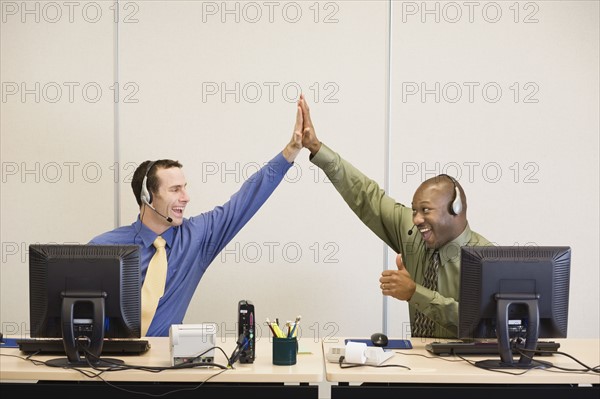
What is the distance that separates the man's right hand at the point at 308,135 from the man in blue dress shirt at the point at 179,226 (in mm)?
28

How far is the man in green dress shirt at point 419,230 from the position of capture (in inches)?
131

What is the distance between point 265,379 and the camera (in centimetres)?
271

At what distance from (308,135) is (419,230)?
0.77 metres

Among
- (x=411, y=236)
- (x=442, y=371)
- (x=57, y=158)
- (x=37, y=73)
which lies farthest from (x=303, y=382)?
(x=37, y=73)

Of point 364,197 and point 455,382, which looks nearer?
point 455,382

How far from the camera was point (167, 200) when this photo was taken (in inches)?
156

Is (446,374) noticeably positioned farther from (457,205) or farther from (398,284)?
(457,205)

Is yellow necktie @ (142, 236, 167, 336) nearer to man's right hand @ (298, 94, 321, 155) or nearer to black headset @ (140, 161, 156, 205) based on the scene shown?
black headset @ (140, 161, 156, 205)

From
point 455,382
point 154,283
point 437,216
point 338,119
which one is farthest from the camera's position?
point 338,119

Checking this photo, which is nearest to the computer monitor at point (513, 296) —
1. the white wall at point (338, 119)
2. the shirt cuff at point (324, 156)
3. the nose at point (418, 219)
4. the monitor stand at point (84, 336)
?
the nose at point (418, 219)

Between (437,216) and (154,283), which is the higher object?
(437,216)

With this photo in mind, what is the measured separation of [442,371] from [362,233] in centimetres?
191

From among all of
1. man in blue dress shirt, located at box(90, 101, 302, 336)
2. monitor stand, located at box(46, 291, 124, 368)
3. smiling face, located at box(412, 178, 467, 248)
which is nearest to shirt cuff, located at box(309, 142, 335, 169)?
man in blue dress shirt, located at box(90, 101, 302, 336)

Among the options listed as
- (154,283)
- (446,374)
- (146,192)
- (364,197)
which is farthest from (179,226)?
(446,374)
